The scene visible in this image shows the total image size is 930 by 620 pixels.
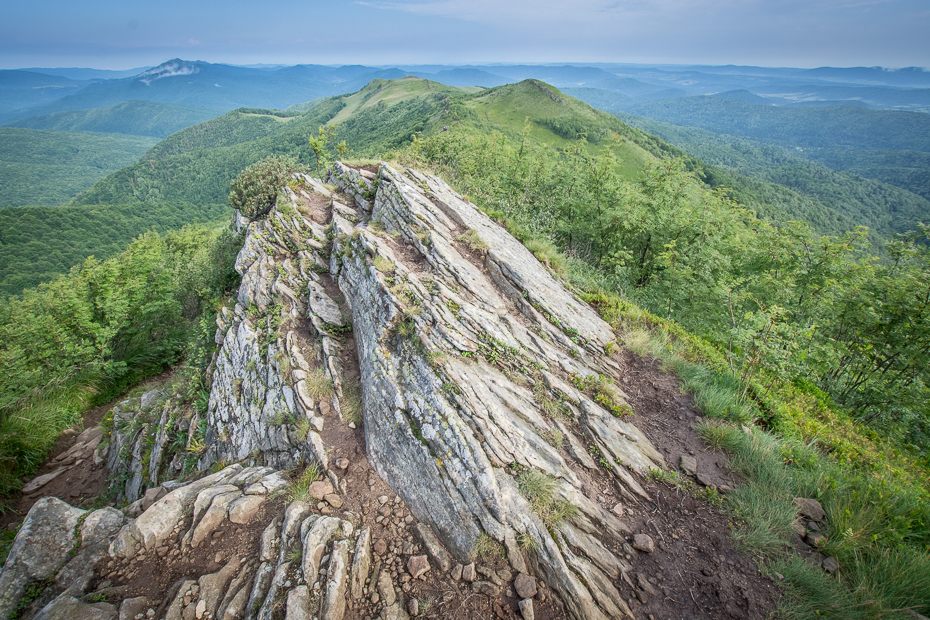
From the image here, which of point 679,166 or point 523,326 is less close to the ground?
point 679,166

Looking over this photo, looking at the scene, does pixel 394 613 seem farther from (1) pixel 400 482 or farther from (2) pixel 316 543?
(1) pixel 400 482

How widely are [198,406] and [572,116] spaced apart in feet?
552

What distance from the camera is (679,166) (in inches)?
722

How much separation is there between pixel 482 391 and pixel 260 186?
16828 millimetres

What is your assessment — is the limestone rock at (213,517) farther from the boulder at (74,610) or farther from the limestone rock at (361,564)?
the limestone rock at (361,564)

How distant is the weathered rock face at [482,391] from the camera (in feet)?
18.9

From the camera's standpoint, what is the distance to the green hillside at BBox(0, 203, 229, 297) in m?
89.8

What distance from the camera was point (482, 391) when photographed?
7266 millimetres

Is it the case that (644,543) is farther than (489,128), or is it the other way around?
(489,128)

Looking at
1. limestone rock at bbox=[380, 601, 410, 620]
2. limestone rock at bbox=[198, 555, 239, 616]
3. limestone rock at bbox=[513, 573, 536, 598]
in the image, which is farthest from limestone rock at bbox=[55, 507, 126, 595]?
limestone rock at bbox=[513, 573, 536, 598]

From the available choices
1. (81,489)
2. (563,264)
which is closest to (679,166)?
(563,264)

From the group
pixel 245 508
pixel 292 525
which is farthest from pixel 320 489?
pixel 245 508

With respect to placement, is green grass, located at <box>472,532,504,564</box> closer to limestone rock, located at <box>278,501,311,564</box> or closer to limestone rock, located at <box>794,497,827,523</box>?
limestone rock, located at <box>278,501,311,564</box>

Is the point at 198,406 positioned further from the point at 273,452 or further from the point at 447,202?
the point at 447,202
